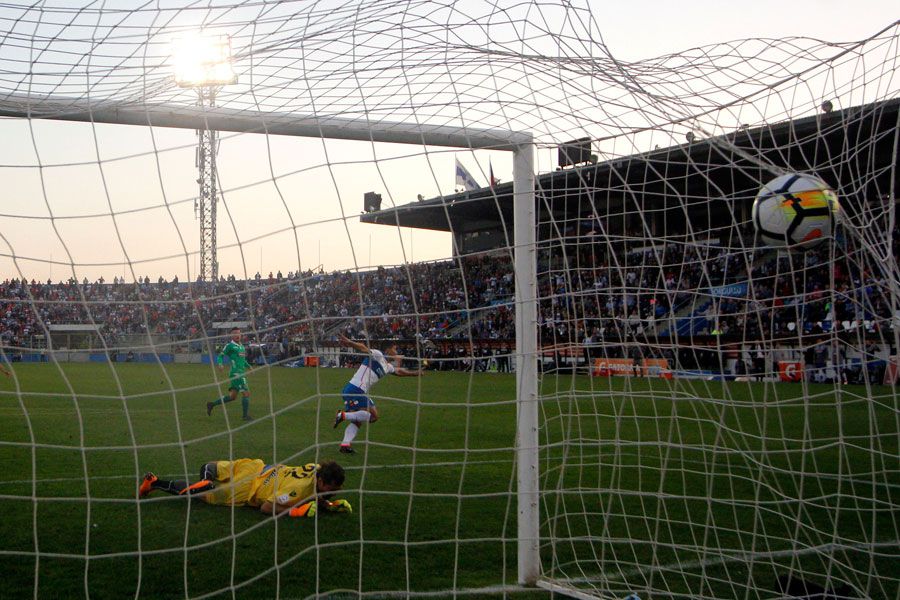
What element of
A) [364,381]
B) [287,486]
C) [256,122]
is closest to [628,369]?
[287,486]

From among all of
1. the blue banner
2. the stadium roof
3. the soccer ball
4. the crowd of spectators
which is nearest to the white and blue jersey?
the crowd of spectators

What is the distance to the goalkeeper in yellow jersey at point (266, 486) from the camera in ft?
17.8

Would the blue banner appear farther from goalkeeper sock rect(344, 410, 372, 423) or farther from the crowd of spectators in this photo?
goalkeeper sock rect(344, 410, 372, 423)

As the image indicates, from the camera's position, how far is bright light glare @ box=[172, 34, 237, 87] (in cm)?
405

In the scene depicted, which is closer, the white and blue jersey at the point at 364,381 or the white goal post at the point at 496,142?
the white goal post at the point at 496,142

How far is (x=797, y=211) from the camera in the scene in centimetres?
379

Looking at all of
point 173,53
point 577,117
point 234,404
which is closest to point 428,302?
point 577,117

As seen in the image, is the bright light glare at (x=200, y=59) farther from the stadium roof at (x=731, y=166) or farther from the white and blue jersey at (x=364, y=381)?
the white and blue jersey at (x=364, y=381)

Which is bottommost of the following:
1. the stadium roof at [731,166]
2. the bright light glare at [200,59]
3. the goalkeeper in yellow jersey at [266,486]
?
the goalkeeper in yellow jersey at [266,486]

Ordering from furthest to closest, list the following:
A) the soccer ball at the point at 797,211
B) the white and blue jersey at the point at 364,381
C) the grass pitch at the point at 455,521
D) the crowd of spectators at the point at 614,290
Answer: the white and blue jersey at the point at 364,381 < the crowd of spectators at the point at 614,290 < the grass pitch at the point at 455,521 < the soccer ball at the point at 797,211

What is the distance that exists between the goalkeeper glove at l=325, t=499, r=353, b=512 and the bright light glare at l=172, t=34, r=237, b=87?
126 inches

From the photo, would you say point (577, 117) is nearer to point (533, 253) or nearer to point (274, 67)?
point (533, 253)

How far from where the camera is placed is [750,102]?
4305 mm

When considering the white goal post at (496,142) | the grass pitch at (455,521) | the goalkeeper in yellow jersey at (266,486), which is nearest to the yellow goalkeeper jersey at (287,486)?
the goalkeeper in yellow jersey at (266,486)
